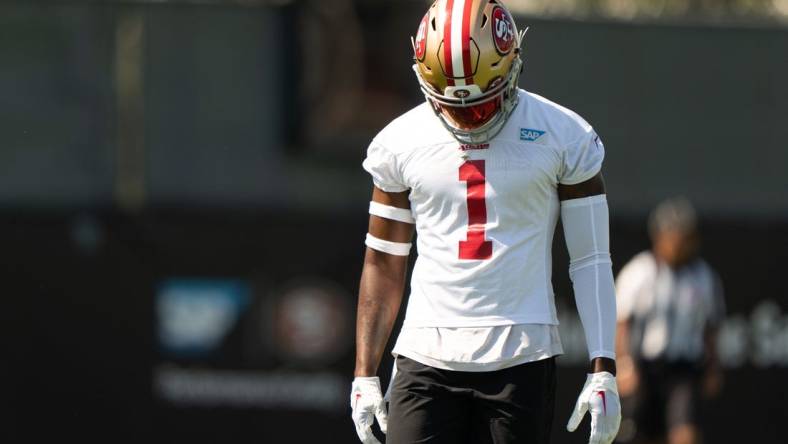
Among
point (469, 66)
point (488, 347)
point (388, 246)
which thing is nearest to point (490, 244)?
point (488, 347)

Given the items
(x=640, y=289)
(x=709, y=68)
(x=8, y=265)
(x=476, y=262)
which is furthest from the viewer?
(x=709, y=68)

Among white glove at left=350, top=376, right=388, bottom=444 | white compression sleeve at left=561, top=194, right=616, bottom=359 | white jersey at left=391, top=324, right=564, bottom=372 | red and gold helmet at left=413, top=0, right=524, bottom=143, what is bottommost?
white glove at left=350, top=376, right=388, bottom=444

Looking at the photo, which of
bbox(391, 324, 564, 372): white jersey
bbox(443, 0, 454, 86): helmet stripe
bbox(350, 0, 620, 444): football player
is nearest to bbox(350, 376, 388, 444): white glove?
bbox(350, 0, 620, 444): football player

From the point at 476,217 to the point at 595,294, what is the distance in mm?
476

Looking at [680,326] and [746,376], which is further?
[746,376]

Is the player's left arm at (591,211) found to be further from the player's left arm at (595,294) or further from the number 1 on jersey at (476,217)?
the number 1 on jersey at (476,217)

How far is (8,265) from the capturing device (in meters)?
11.3

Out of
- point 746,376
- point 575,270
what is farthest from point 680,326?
point 575,270

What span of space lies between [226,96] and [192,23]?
1.95ft

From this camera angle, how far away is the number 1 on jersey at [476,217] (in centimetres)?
514

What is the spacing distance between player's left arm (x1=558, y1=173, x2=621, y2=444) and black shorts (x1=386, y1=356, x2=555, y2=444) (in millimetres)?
129

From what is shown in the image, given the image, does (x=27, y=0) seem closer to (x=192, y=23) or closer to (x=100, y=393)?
(x=192, y=23)

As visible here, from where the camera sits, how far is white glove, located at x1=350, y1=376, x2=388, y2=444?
5355 millimetres

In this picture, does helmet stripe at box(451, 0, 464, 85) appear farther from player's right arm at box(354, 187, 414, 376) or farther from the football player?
player's right arm at box(354, 187, 414, 376)
